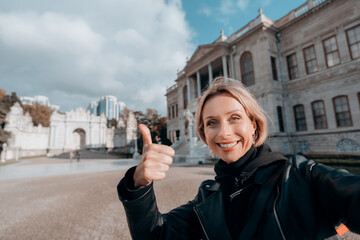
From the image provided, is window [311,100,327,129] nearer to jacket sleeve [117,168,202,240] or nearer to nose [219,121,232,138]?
nose [219,121,232,138]

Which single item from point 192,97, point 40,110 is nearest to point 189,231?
point 192,97

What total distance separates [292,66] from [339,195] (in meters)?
18.7

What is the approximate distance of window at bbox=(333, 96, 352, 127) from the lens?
1261 centimetres

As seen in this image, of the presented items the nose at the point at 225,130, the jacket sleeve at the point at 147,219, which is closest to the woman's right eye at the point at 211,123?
the nose at the point at 225,130

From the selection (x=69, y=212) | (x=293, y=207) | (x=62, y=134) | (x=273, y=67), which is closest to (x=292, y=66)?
(x=273, y=67)

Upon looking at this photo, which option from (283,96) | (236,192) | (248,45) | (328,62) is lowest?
(236,192)

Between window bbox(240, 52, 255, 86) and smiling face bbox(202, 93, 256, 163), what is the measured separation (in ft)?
57.7

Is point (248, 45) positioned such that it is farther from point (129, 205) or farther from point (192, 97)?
point (129, 205)

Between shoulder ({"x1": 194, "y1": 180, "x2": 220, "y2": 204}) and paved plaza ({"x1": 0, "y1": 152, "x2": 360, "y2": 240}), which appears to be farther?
paved plaza ({"x1": 0, "y1": 152, "x2": 360, "y2": 240})

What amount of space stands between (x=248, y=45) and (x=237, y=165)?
1891 cm

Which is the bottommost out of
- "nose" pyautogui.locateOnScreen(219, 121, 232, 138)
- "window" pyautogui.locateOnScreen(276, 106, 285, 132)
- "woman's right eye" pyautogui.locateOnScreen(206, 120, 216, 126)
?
"nose" pyautogui.locateOnScreen(219, 121, 232, 138)

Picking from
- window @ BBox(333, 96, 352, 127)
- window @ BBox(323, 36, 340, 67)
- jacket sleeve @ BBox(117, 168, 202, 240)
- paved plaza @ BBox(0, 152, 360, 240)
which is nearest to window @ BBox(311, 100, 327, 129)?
window @ BBox(333, 96, 352, 127)

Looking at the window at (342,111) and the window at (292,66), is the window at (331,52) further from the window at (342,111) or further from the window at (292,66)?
the window at (342,111)

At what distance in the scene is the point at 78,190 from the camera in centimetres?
696
